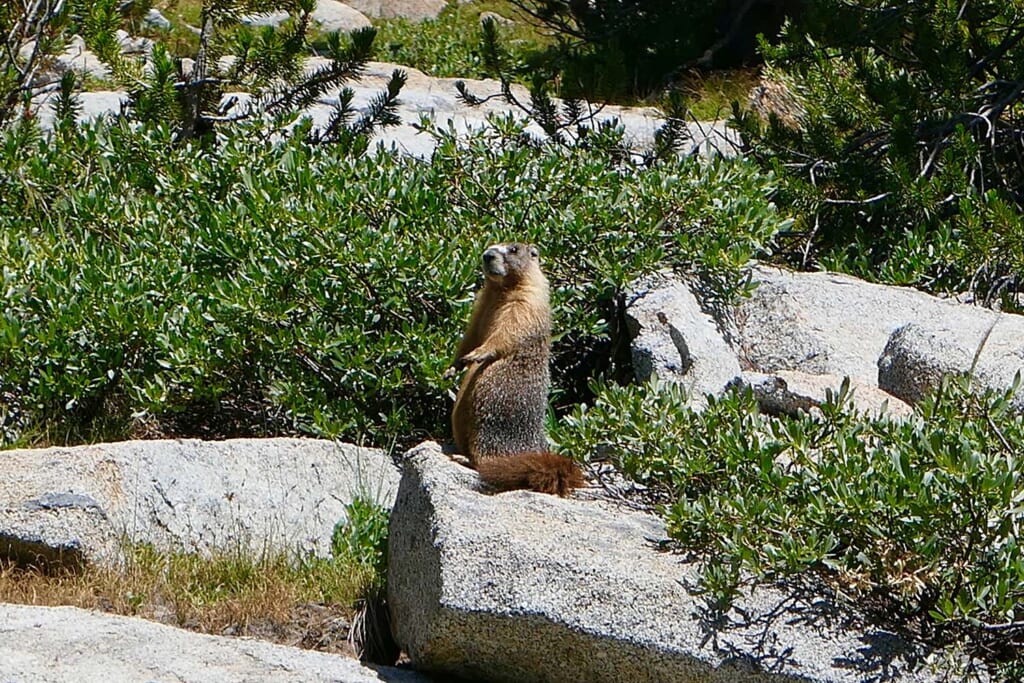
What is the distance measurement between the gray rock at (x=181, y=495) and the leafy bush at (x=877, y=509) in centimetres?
181

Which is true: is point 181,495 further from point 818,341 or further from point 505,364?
point 818,341

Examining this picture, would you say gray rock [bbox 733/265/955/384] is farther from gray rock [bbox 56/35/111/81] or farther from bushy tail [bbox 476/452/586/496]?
gray rock [bbox 56/35/111/81]

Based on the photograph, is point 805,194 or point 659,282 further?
point 805,194

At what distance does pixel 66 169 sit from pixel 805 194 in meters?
5.20

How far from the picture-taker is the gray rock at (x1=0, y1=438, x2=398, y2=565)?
562cm

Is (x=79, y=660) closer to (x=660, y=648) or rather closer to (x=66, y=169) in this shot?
(x=660, y=648)

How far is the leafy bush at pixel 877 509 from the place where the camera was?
4.53 m

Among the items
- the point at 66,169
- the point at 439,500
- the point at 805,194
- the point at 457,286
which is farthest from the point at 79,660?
the point at 805,194

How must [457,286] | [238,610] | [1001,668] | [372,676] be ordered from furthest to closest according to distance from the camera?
[457,286] → [238,610] → [372,676] → [1001,668]

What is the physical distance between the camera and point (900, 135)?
32.3 ft

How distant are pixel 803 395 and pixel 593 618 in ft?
9.42

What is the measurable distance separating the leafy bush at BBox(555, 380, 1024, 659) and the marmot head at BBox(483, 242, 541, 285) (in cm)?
156

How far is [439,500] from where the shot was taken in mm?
5125

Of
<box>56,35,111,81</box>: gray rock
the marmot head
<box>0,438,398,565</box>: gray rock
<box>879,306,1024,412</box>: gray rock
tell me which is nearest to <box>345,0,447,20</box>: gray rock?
<box>56,35,111,81</box>: gray rock
